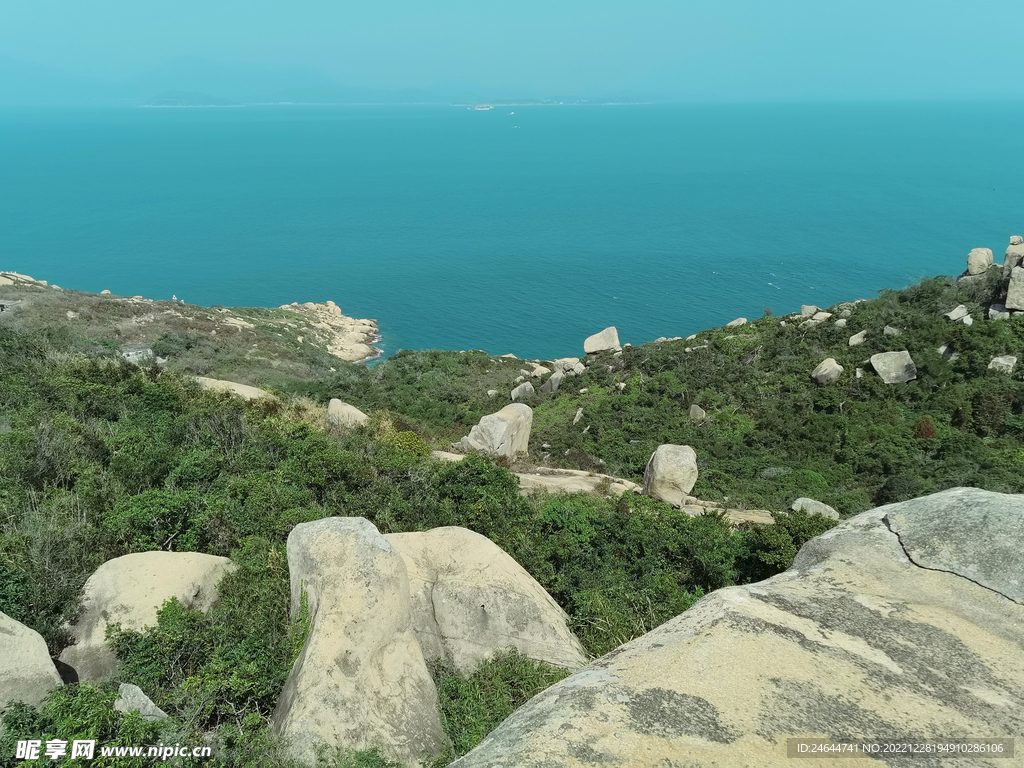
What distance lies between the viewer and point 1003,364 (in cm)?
2756

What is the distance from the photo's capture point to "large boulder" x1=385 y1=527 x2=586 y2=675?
11.0 meters

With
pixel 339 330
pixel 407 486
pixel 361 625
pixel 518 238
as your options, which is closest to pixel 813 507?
pixel 407 486

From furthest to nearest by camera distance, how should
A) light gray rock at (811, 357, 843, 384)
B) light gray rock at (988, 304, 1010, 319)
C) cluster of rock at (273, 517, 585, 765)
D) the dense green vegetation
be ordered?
light gray rock at (811, 357, 843, 384)
light gray rock at (988, 304, 1010, 319)
the dense green vegetation
cluster of rock at (273, 517, 585, 765)

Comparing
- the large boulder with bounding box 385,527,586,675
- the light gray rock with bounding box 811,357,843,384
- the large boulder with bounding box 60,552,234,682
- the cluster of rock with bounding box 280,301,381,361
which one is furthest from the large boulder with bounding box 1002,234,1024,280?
the cluster of rock with bounding box 280,301,381,361

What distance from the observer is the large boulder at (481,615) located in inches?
434

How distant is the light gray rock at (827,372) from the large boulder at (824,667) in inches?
905

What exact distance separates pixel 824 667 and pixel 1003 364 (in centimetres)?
2704

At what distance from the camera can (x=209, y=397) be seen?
2031 centimetres

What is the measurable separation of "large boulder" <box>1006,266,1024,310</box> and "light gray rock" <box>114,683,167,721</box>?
36.5 meters

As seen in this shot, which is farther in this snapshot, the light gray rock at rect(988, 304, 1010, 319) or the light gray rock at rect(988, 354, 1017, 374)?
the light gray rock at rect(988, 304, 1010, 319)

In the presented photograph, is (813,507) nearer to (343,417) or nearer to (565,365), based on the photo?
(343,417)

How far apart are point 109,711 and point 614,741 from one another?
19.3 feet

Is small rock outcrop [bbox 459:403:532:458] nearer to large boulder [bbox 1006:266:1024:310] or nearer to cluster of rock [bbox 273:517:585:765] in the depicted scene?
cluster of rock [bbox 273:517:585:765]

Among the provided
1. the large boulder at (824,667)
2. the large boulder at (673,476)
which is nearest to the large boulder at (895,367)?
the large boulder at (673,476)
